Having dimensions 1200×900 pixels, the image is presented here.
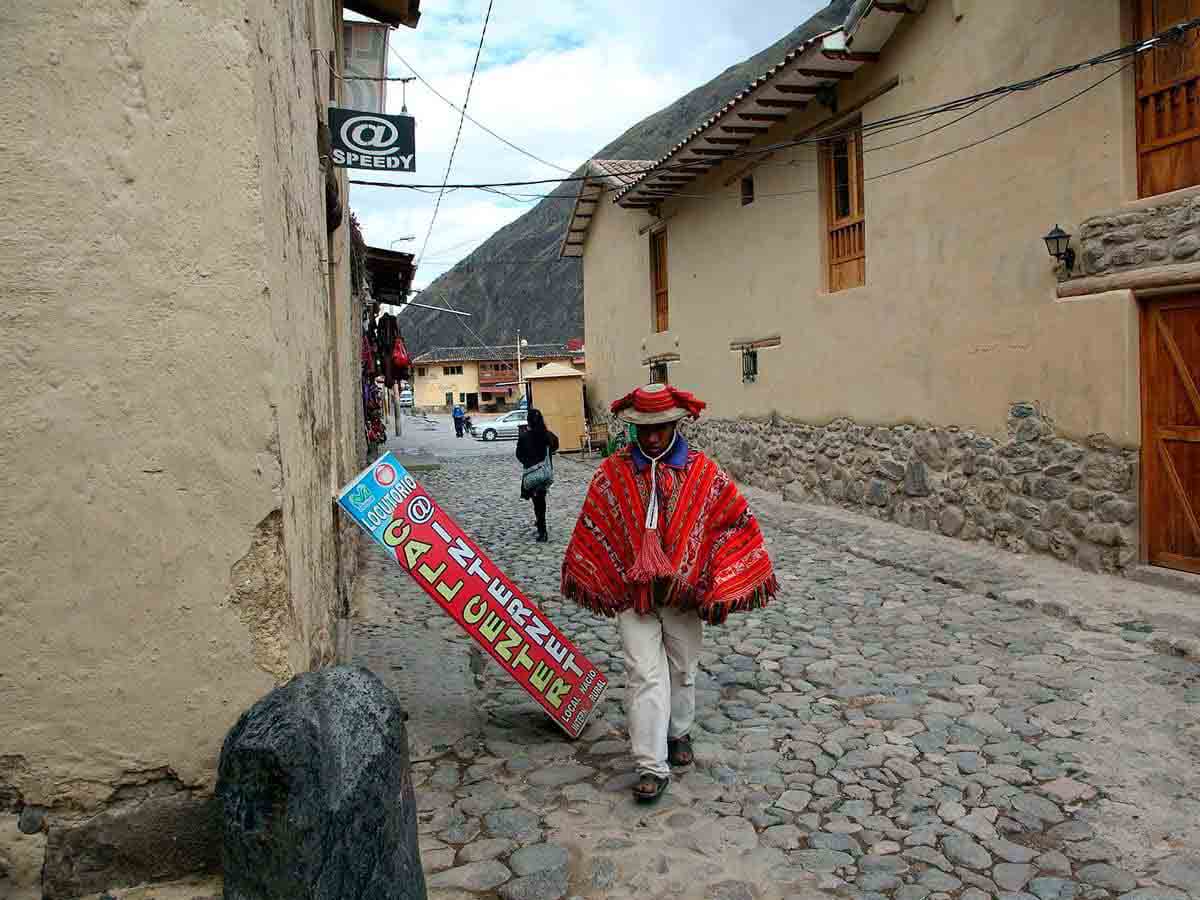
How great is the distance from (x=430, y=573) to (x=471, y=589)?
0.20 m

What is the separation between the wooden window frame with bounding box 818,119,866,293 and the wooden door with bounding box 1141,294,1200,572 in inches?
176

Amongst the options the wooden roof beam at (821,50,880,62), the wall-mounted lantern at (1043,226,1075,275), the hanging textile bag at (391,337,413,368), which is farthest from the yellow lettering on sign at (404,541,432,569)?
the hanging textile bag at (391,337,413,368)

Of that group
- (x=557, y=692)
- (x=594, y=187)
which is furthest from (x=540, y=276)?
(x=557, y=692)

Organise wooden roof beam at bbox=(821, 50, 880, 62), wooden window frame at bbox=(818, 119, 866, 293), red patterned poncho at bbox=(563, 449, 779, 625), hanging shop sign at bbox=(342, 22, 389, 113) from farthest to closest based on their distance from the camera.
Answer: wooden window frame at bbox=(818, 119, 866, 293)
wooden roof beam at bbox=(821, 50, 880, 62)
hanging shop sign at bbox=(342, 22, 389, 113)
red patterned poncho at bbox=(563, 449, 779, 625)

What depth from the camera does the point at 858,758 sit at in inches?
163

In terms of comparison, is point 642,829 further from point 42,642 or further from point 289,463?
point 42,642

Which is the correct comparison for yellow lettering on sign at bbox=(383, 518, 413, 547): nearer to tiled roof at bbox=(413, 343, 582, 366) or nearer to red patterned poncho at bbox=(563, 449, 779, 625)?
red patterned poncho at bbox=(563, 449, 779, 625)

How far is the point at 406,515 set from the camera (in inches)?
159

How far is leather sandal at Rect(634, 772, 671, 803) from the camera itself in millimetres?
3680

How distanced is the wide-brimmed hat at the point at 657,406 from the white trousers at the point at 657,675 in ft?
2.51

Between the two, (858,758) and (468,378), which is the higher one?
(468,378)

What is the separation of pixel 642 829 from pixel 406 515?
1.56 meters

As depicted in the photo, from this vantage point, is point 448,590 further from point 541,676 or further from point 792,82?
point 792,82

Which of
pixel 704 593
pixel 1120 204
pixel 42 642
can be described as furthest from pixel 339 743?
pixel 1120 204
